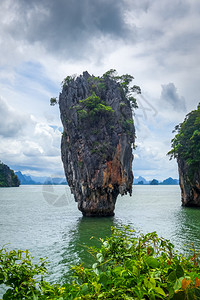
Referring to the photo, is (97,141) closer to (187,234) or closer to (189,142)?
(187,234)

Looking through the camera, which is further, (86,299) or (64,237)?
(64,237)

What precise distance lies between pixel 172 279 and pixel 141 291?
25 centimetres

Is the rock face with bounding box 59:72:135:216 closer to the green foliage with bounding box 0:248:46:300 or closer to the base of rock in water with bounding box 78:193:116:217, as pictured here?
the base of rock in water with bounding box 78:193:116:217

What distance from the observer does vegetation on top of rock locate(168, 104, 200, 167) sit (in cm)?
3122

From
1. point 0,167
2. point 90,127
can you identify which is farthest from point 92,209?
point 0,167

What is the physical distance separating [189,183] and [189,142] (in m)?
6.32

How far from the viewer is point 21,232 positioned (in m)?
19.2

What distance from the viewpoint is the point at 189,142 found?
32.7 metres

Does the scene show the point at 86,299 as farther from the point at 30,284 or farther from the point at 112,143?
the point at 112,143

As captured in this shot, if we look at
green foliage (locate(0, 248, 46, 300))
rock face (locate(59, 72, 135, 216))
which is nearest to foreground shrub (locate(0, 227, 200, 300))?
green foliage (locate(0, 248, 46, 300))

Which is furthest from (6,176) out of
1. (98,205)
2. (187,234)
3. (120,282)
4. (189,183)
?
(120,282)

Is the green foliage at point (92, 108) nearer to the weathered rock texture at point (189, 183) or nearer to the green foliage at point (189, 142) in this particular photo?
the green foliage at point (189, 142)

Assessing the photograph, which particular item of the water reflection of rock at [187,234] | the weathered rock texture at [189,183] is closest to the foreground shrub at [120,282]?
the water reflection of rock at [187,234]

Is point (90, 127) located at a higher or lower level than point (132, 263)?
higher
